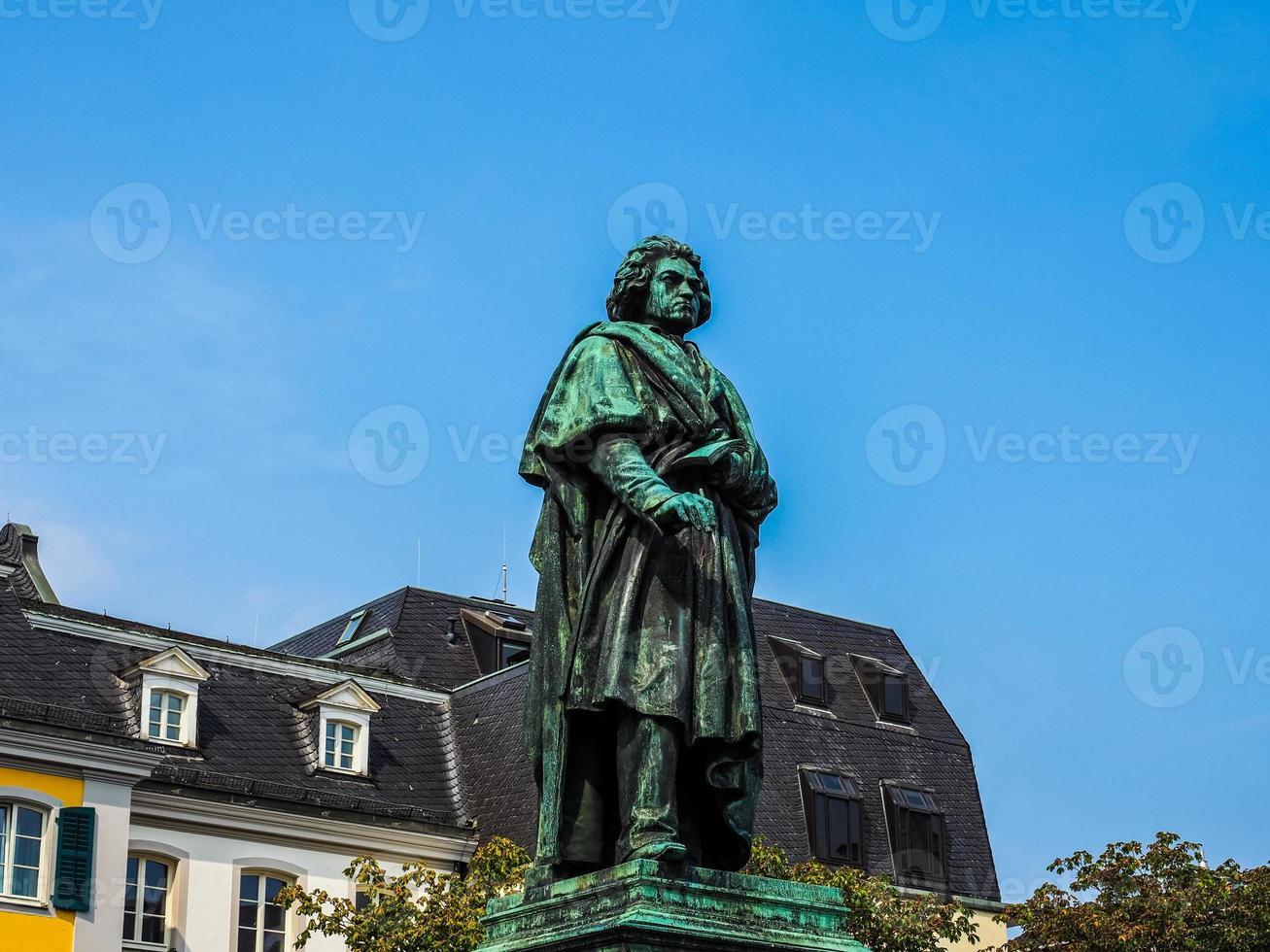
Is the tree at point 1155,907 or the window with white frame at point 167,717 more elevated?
the window with white frame at point 167,717

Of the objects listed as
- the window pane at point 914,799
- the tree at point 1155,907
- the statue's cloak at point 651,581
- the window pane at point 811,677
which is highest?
the window pane at point 811,677

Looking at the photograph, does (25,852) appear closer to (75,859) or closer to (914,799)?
(75,859)

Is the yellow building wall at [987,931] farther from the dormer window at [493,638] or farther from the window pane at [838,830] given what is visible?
the dormer window at [493,638]

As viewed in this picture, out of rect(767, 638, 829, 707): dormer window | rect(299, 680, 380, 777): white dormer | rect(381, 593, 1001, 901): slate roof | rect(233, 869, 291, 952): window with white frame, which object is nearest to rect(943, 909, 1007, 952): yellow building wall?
rect(381, 593, 1001, 901): slate roof

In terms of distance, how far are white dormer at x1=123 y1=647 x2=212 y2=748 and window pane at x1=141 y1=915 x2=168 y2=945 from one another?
375 centimetres

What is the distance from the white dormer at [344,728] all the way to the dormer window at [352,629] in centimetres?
923

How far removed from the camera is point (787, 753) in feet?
165

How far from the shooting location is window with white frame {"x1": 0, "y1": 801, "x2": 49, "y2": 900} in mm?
37844

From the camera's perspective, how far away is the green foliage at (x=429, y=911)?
32.9m

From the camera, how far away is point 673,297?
991 cm

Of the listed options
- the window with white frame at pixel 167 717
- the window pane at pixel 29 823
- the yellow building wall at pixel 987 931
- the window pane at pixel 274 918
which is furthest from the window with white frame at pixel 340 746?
the yellow building wall at pixel 987 931

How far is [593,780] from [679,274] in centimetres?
235

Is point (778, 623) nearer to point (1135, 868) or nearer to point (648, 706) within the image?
point (1135, 868)

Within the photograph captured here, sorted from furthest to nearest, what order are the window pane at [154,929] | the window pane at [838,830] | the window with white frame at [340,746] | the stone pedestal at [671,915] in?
the window pane at [838,830], the window with white frame at [340,746], the window pane at [154,929], the stone pedestal at [671,915]
